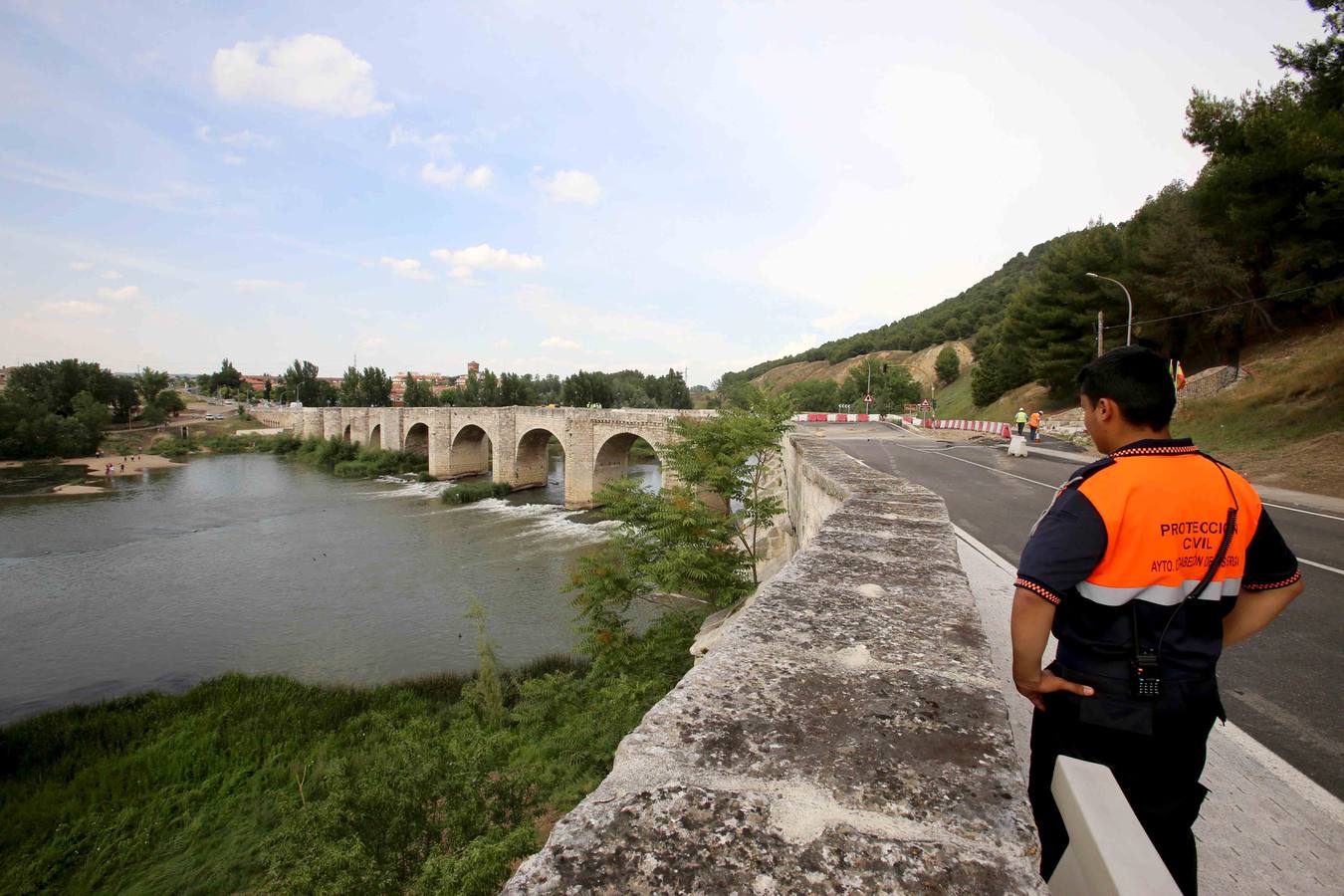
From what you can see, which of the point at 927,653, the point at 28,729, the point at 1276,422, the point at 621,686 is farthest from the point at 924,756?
the point at 1276,422

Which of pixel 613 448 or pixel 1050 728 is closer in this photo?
pixel 1050 728

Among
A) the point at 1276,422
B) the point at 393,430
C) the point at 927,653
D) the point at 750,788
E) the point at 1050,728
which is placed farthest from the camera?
the point at 393,430

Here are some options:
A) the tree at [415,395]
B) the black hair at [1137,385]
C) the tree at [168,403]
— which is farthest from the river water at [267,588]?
the tree at [168,403]

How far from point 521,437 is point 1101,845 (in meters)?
35.9

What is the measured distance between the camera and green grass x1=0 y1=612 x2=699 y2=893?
5660mm

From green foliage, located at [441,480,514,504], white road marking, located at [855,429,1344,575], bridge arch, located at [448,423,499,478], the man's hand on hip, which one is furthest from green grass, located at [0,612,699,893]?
bridge arch, located at [448,423,499,478]

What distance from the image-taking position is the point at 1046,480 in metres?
11.5

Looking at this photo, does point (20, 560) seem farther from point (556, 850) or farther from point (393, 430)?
point (556, 850)

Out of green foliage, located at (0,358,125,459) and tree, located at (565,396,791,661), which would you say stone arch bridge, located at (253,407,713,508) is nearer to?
tree, located at (565,396,791,661)

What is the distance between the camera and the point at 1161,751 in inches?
61.3

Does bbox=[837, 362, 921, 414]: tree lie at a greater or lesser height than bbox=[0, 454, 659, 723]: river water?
greater

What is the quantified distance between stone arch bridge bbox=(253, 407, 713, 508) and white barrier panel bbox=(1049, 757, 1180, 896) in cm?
2077

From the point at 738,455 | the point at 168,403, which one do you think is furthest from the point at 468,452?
the point at 168,403

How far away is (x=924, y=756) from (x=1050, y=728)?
0.67m
